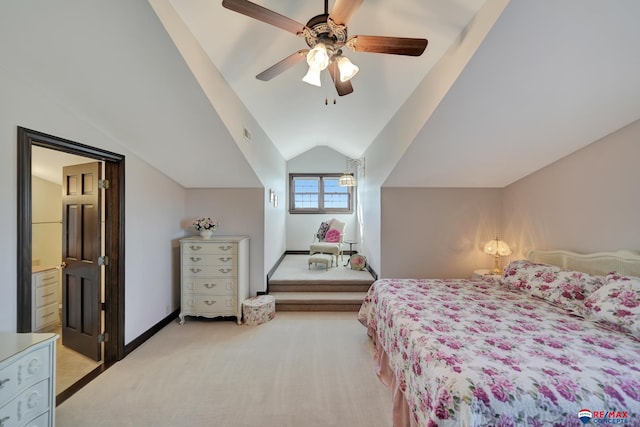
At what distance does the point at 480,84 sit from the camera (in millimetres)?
2146

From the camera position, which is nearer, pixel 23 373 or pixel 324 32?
pixel 23 373

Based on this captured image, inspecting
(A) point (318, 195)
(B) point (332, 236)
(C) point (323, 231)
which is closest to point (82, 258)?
(B) point (332, 236)

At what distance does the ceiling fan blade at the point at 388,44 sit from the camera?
156 cm

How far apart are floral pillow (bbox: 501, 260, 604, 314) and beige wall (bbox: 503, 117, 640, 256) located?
0.52m

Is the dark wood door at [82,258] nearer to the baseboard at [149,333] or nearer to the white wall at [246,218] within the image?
the baseboard at [149,333]

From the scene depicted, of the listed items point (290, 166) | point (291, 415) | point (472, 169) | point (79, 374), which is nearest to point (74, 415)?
point (79, 374)

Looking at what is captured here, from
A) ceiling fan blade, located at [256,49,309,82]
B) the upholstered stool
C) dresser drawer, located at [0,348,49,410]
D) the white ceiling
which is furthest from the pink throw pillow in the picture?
dresser drawer, located at [0,348,49,410]

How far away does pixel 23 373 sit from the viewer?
136cm

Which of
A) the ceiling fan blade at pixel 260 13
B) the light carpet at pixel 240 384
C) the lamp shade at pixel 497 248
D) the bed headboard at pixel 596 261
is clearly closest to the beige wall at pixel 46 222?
the light carpet at pixel 240 384

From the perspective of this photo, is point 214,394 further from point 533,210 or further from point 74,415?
point 533,210

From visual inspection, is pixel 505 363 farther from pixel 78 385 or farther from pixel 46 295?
pixel 46 295

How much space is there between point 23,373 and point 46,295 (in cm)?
257

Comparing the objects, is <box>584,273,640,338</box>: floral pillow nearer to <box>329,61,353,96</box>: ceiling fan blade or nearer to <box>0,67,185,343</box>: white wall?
<box>329,61,353,96</box>: ceiling fan blade

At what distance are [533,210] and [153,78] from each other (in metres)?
4.44
